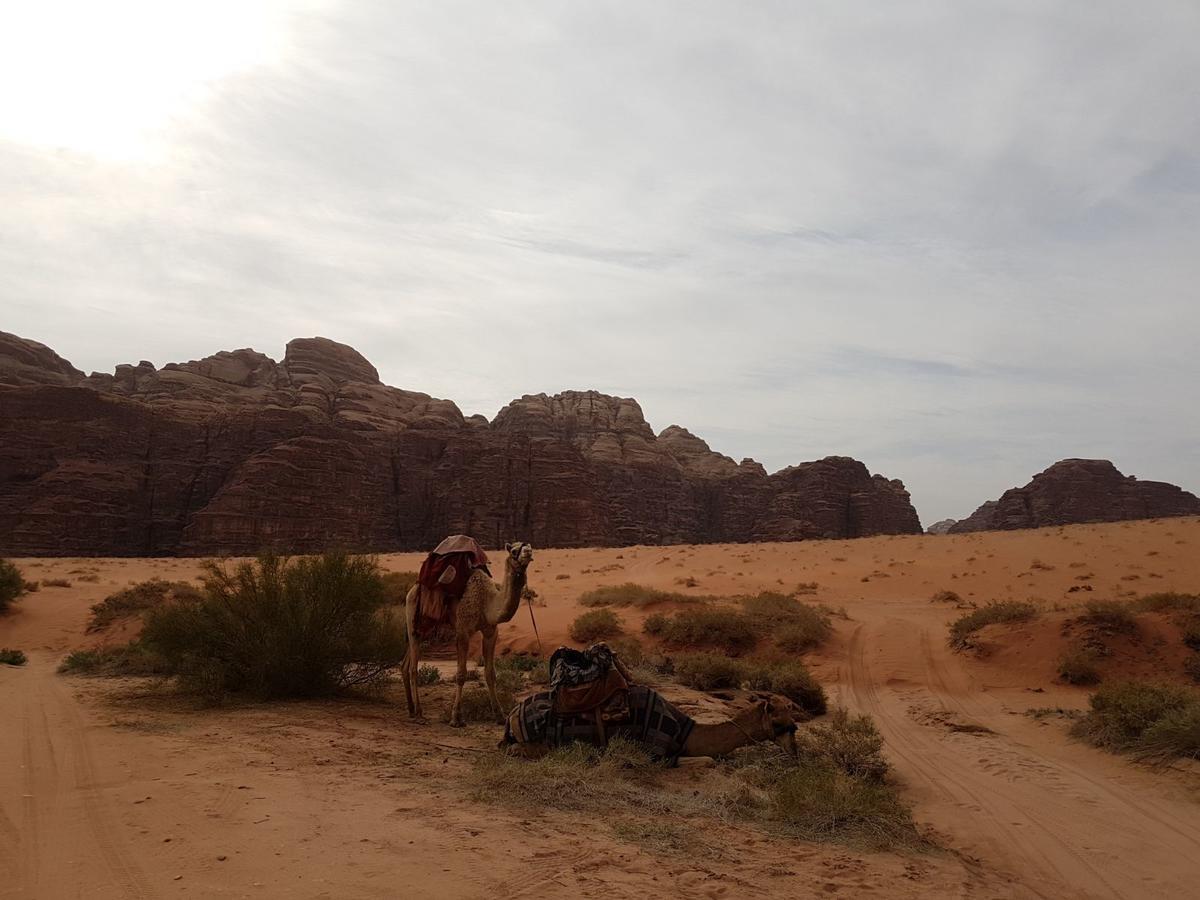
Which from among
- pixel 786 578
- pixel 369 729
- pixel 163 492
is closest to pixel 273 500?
pixel 163 492

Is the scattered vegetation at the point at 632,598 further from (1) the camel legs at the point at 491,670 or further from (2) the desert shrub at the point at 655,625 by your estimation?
(1) the camel legs at the point at 491,670

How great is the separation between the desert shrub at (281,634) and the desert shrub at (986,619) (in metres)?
12.4

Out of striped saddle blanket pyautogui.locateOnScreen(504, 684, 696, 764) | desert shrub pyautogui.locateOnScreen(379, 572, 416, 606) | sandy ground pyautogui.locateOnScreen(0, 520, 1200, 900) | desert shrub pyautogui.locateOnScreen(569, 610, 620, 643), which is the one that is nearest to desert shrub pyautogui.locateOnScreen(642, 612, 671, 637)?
desert shrub pyautogui.locateOnScreen(569, 610, 620, 643)

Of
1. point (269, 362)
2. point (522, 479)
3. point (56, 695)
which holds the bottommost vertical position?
point (56, 695)

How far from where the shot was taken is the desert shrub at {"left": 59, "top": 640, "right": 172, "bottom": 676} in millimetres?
14141

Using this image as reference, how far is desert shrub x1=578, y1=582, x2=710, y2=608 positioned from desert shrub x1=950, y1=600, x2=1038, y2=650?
23.2 ft

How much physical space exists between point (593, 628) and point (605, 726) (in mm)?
10877

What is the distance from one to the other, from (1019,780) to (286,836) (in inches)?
308

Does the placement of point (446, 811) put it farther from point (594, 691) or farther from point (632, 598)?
point (632, 598)

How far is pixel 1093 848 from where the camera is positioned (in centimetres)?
620

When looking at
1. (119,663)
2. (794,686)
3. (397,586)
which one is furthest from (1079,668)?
(119,663)

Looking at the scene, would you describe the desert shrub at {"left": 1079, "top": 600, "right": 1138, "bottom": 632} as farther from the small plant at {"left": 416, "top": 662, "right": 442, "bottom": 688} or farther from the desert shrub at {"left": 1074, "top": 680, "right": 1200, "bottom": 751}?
the small plant at {"left": 416, "top": 662, "right": 442, "bottom": 688}

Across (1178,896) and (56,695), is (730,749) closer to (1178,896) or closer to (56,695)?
(1178,896)

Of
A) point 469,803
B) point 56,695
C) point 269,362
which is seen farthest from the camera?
point 269,362
